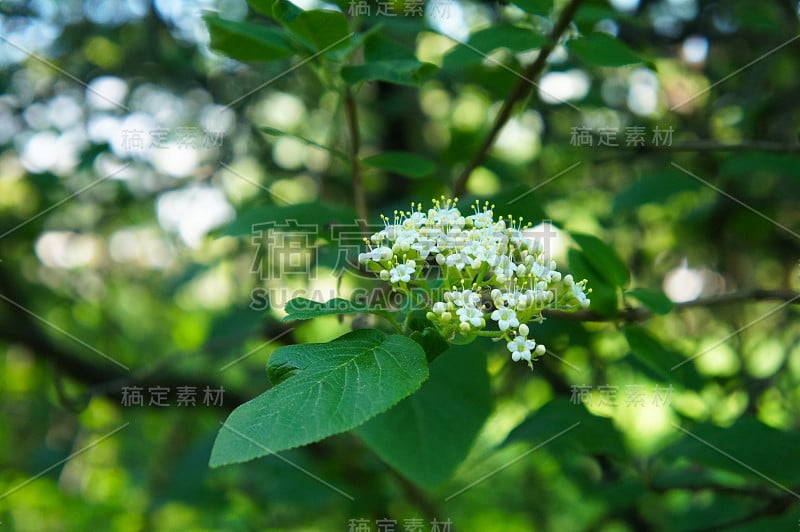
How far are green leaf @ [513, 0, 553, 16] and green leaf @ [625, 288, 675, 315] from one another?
65 centimetres

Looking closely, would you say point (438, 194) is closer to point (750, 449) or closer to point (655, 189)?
point (655, 189)

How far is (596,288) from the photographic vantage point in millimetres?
1477

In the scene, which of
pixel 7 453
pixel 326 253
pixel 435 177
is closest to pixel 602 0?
pixel 435 177

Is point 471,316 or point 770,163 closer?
point 471,316

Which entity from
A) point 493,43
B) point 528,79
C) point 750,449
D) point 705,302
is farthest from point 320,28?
point 750,449

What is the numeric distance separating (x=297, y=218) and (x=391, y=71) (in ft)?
1.36

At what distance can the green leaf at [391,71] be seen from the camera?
1425mm

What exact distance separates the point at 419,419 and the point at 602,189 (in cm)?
217

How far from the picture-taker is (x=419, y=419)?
5.02 ft

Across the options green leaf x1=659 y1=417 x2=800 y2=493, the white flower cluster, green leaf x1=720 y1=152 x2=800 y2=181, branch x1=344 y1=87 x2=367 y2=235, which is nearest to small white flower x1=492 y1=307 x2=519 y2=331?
the white flower cluster

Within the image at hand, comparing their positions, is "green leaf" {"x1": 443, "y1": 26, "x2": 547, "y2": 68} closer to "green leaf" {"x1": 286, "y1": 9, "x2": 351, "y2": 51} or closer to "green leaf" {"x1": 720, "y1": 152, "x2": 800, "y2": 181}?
"green leaf" {"x1": 286, "y1": 9, "x2": 351, "y2": 51}

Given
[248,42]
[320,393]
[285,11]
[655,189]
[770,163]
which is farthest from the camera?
[655,189]

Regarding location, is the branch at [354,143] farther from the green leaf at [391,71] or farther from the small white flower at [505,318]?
the small white flower at [505,318]

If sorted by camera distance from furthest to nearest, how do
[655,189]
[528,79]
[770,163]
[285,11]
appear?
[655,189], [770,163], [528,79], [285,11]
